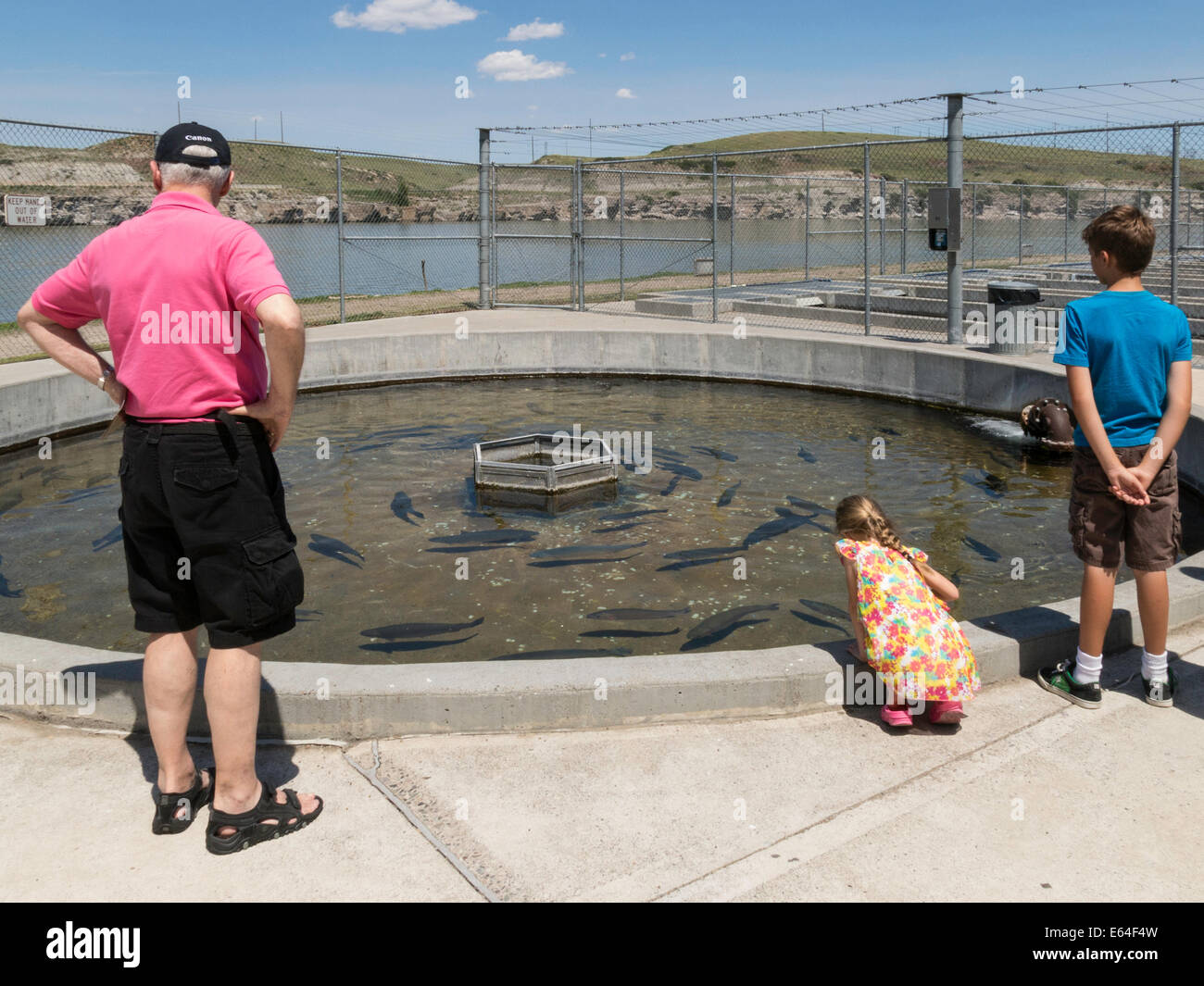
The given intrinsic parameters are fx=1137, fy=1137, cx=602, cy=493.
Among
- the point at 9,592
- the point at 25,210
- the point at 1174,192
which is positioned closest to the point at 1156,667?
the point at 9,592

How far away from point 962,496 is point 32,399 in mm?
8965

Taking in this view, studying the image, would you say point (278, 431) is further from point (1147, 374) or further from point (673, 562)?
point (673, 562)

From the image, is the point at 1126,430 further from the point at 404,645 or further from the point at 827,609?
the point at 404,645

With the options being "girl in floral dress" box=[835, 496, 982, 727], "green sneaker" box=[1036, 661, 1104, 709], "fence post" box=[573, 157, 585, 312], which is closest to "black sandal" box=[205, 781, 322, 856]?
"girl in floral dress" box=[835, 496, 982, 727]

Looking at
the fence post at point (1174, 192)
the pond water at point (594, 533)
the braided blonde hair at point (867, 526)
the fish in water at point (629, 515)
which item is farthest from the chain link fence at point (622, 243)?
the braided blonde hair at point (867, 526)

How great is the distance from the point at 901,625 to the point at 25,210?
37.7 feet

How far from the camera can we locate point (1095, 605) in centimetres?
445

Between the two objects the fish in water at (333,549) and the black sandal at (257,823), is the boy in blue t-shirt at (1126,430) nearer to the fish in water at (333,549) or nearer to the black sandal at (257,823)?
the black sandal at (257,823)

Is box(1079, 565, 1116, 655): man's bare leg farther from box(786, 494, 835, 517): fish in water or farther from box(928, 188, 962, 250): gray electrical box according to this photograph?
box(928, 188, 962, 250): gray electrical box

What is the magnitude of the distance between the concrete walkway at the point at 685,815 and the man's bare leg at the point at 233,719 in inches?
6.9

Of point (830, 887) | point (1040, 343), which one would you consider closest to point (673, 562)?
point (830, 887)
